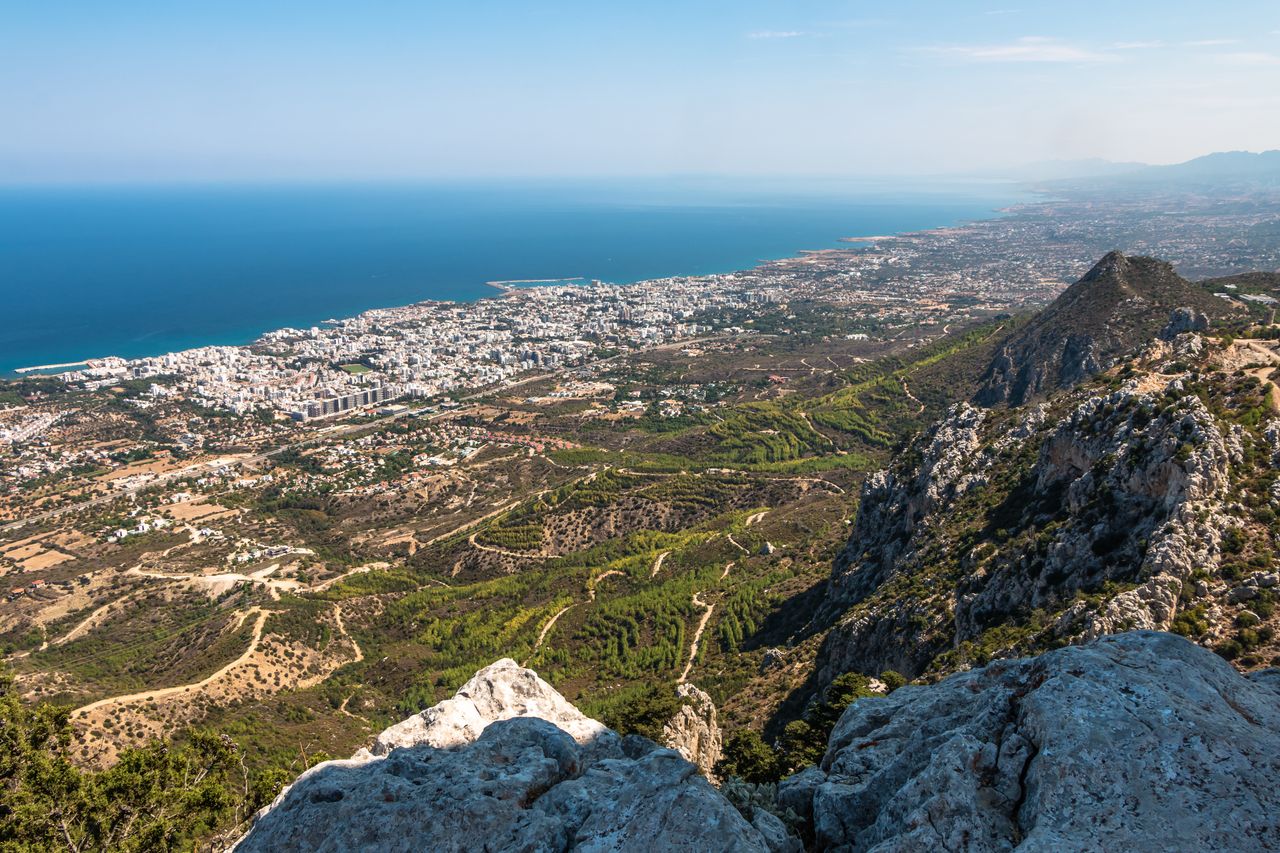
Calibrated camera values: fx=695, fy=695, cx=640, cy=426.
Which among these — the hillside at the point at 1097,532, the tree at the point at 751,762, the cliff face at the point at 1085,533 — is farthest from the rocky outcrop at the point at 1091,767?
the tree at the point at 751,762

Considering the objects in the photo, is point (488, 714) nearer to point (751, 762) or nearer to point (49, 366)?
point (751, 762)

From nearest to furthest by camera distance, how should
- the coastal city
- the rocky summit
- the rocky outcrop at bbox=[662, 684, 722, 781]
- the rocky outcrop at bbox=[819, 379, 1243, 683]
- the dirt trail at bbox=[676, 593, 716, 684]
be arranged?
the rocky summit
the rocky outcrop at bbox=[819, 379, 1243, 683]
the rocky outcrop at bbox=[662, 684, 722, 781]
the dirt trail at bbox=[676, 593, 716, 684]
the coastal city

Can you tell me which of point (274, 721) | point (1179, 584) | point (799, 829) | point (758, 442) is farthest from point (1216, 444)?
point (758, 442)

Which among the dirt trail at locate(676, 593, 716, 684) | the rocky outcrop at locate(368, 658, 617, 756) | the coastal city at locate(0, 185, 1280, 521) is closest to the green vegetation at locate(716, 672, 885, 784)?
the rocky outcrop at locate(368, 658, 617, 756)

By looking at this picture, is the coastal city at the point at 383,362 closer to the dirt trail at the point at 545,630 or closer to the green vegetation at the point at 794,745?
the dirt trail at the point at 545,630

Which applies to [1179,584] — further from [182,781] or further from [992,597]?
[182,781]

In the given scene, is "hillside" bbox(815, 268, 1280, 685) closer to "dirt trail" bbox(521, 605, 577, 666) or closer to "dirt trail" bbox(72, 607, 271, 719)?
"dirt trail" bbox(521, 605, 577, 666)

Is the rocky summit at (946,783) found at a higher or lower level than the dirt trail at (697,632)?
higher
